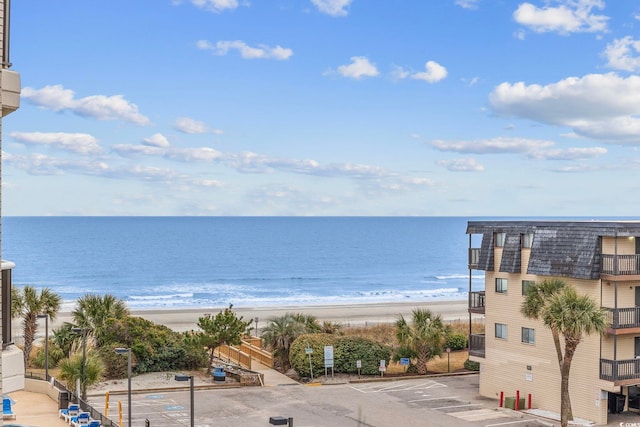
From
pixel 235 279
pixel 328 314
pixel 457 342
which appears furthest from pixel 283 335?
pixel 235 279

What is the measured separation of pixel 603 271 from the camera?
110 ft

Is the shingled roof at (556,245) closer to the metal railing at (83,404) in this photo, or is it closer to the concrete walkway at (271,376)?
the concrete walkway at (271,376)

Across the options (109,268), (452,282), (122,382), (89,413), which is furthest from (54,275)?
(89,413)

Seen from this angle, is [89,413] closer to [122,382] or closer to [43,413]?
[43,413]

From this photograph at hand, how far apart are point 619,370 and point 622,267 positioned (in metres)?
4.33

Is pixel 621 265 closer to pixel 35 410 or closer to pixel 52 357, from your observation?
pixel 35 410

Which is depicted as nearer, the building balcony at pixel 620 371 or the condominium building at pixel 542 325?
the building balcony at pixel 620 371

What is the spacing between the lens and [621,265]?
3309cm

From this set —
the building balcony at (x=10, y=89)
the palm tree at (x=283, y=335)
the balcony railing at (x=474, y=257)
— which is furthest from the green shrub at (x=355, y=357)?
the building balcony at (x=10, y=89)

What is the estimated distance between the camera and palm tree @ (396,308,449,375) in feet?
146

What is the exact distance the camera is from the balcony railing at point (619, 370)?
33.0 meters

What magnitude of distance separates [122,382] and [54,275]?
375 ft

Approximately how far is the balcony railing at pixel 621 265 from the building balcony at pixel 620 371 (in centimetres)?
372

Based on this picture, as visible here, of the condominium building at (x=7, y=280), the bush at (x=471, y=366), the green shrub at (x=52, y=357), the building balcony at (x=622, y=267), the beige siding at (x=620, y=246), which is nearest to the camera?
the condominium building at (x=7, y=280)
